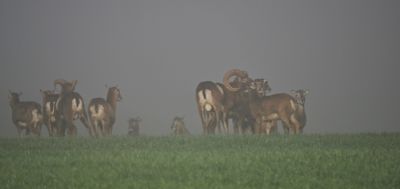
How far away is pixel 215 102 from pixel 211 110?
310 millimetres

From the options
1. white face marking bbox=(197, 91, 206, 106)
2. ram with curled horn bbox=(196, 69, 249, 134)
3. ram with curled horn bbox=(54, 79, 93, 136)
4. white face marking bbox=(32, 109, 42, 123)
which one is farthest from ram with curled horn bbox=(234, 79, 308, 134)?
white face marking bbox=(32, 109, 42, 123)

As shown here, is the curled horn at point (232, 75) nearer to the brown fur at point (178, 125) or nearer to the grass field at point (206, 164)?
the brown fur at point (178, 125)

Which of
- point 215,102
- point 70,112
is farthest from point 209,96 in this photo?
point 70,112

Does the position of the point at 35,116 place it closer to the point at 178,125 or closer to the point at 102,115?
the point at 102,115

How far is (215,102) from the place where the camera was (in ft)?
78.7

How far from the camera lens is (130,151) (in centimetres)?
1484

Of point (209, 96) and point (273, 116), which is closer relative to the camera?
point (273, 116)

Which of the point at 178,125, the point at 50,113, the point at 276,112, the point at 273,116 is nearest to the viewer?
the point at 276,112

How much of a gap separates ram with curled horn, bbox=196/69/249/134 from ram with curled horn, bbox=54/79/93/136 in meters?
4.03

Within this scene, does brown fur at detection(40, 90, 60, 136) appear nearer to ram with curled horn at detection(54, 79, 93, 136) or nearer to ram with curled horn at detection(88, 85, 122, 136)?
ram with curled horn at detection(54, 79, 93, 136)

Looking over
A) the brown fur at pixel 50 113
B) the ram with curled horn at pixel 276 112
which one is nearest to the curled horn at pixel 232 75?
the ram with curled horn at pixel 276 112

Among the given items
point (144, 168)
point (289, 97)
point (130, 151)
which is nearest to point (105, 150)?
point (130, 151)

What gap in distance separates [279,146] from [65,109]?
35.6ft

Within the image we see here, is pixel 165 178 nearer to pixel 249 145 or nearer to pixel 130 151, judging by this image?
pixel 130 151
